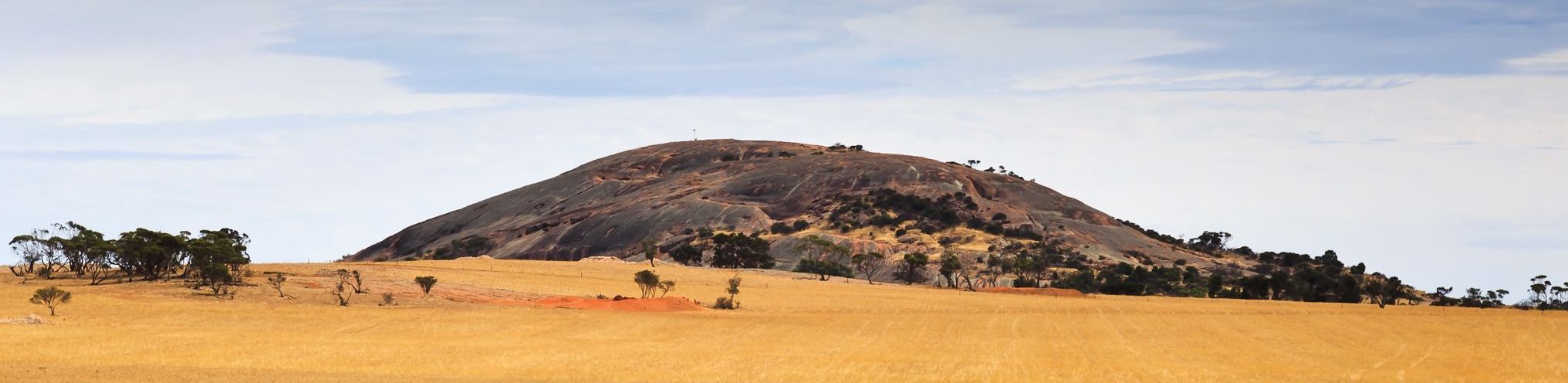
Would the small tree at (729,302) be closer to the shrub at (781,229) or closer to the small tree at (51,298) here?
the small tree at (51,298)

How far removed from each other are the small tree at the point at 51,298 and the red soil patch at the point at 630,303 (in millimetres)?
25294

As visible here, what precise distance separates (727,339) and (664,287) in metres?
33.4

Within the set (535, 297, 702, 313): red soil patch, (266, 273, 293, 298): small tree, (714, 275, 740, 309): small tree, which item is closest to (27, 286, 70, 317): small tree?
(266, 273, 293, 298): small tree

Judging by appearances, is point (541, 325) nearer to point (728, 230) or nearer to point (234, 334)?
point (234, 334)

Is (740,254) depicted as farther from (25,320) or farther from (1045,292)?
(25,320)

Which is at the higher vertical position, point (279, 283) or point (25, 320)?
point (279, 283)

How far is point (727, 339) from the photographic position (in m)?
55.5

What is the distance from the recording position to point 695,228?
19712 cm

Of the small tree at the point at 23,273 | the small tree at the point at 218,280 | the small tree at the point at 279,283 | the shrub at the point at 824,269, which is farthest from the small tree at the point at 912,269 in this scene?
the small tree at the point at 23,273

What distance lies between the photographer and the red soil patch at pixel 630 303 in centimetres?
7425

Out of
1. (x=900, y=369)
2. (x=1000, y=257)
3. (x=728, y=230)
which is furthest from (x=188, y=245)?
(x=728, y=230)

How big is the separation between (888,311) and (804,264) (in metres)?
62.9

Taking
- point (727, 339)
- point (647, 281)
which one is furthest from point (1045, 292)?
point (727, 339)

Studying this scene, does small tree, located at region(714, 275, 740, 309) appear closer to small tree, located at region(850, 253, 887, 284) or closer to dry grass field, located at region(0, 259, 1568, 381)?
dry grass field, located at region(0, 259, 1568, 381)
